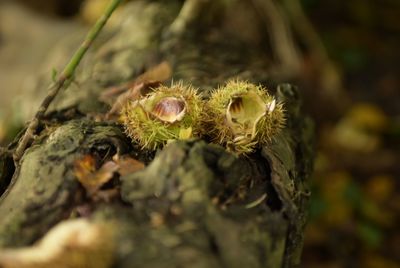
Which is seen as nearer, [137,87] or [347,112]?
[137,87]

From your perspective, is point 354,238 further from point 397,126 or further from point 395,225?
point 397,126

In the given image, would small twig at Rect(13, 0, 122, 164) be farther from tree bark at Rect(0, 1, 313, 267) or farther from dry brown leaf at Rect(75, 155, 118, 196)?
dry brown leaf at Rect(75, 155, 118, 196)

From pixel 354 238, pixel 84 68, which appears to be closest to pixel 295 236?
pixel 84 68

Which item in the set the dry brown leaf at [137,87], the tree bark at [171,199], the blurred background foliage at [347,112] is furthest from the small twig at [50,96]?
the blurred background foliage at [347,112]

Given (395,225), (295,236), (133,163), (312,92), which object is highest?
(133,163)

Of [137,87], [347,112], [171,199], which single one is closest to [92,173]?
[171,199]

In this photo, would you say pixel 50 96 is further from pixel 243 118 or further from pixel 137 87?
pixel 243 118

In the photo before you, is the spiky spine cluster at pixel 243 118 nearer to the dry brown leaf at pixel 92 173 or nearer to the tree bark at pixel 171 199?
the tree bark at pixel 171 199
